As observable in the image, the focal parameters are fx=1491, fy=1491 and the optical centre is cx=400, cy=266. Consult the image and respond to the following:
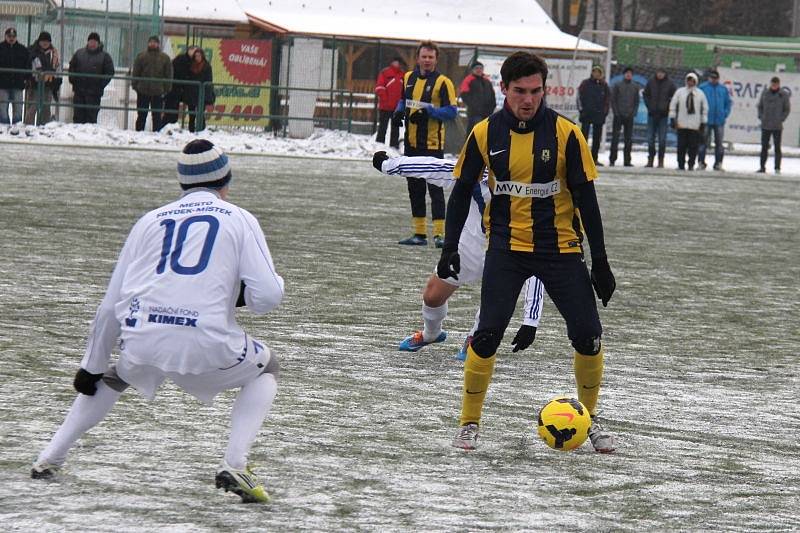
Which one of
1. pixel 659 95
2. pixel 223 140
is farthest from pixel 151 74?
pixel 659 95

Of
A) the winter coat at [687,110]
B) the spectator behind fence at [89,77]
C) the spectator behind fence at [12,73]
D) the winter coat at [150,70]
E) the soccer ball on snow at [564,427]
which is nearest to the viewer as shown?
the soccer ball on snow at [564,427]

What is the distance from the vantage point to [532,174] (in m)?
6.43

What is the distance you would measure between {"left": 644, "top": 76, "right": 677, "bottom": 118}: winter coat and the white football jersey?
2376 centimetres

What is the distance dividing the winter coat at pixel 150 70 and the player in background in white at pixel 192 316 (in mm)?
23223

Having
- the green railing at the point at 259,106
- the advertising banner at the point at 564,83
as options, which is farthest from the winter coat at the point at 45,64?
the advertising banner at the point at 564,83

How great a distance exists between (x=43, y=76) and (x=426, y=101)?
1475 cm

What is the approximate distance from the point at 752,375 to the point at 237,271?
14.5 ft

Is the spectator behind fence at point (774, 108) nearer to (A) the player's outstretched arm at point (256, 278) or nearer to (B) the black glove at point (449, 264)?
(B) the black glove at point (449, 264)

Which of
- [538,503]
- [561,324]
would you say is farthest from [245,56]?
[538,503]

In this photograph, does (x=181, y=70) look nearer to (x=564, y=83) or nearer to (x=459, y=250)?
(x=564, y=83)

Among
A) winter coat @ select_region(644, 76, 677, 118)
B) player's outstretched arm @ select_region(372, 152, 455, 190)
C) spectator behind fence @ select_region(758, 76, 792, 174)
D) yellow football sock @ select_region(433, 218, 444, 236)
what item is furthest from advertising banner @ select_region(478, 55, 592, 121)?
player's outstretched arm @ select_region(372, 152, 455, 190)

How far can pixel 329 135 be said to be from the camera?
29656 mm

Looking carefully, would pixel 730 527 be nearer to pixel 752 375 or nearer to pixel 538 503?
pixel 538 503

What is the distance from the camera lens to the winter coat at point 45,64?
90.4 ft
